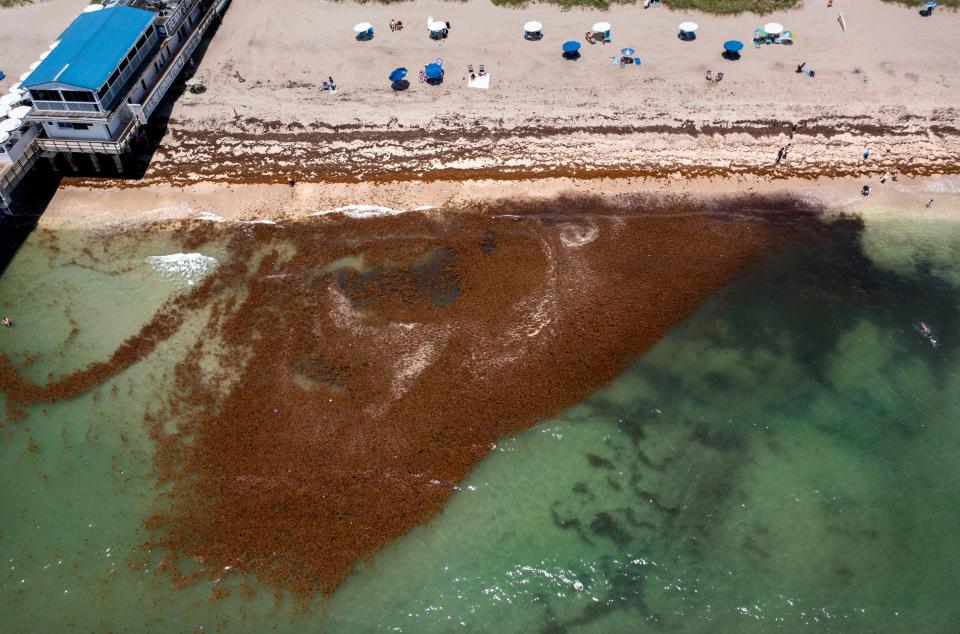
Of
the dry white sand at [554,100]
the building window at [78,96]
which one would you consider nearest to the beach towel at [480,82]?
the dry white sand at [554,100]

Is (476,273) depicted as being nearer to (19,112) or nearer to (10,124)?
(10,124)

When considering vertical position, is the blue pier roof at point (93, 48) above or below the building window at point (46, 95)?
above

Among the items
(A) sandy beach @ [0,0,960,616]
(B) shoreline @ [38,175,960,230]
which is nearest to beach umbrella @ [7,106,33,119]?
(A) sandy beach @ [0,0,960,616]

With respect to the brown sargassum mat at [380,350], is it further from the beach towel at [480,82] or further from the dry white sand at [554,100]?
the beach towel at [480,82]

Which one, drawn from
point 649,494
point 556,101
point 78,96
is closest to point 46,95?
point 78,96

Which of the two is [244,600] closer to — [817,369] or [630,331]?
[630,331]

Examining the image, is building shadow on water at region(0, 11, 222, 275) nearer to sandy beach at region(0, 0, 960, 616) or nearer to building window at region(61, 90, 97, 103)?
sandy beach at region(0, 0, 960, 616)

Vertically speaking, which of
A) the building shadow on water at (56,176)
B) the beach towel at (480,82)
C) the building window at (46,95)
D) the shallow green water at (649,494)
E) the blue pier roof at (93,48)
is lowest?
the shallow green water at (649,494)
